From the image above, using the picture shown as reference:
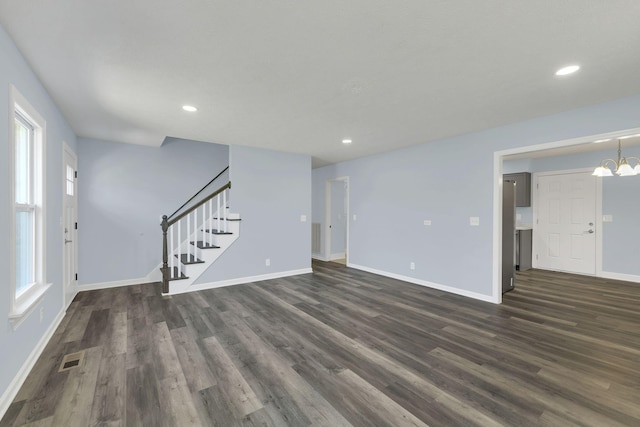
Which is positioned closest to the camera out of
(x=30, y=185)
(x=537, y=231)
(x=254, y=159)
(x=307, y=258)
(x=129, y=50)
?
(x=129, y=50)

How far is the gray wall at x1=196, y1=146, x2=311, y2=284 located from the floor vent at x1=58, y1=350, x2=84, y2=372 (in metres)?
2.17

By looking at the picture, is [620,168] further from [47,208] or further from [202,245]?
[47,208]

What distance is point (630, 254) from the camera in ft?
17.0

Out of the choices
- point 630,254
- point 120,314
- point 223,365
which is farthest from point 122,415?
point 630,254

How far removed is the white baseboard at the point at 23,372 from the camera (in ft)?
6.15

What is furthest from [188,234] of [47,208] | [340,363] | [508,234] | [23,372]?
[508,234]

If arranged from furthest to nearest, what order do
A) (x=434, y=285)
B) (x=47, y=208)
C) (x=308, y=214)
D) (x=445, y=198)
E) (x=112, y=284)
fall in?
(x=308, y=214)
(x=112, y=284)
(x=434, y=285)
(x=445, y=198)
(x=47, y=208)

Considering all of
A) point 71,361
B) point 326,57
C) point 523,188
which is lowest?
point 71,361

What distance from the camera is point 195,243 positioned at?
211 inches

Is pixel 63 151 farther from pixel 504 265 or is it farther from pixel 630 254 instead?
pixel 630 254

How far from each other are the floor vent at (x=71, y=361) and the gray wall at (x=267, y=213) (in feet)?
7.11

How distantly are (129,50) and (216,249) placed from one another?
11.1ft

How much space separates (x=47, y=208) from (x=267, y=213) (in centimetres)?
315

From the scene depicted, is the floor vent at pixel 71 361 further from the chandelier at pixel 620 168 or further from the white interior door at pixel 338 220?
the chandelier at pixel 620 168
